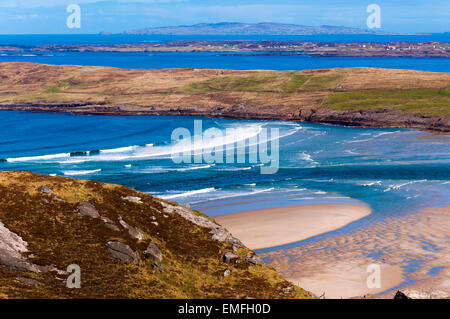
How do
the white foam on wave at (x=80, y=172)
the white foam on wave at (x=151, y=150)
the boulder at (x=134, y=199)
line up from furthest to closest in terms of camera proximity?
the white foam on wave at (x=151, y=150), the white foam on wave at (x=80, y=172), the boulder at (x=134, y=199)

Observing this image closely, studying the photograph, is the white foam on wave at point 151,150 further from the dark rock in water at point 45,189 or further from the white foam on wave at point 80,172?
the dark rock in water at point 45,189

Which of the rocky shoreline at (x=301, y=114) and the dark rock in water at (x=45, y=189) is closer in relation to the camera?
the dark rock in water at (x=45, y=189)

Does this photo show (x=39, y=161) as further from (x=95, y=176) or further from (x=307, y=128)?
(x=307, y=128)

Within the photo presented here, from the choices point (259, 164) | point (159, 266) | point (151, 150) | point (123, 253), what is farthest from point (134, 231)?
point (151, 150)

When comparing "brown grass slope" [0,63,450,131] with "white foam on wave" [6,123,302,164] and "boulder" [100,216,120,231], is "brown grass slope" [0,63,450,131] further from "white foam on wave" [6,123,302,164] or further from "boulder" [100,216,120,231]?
"boulder" [100,216,120,231]

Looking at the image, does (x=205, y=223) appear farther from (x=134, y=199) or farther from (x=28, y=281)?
(x=28, y=281)

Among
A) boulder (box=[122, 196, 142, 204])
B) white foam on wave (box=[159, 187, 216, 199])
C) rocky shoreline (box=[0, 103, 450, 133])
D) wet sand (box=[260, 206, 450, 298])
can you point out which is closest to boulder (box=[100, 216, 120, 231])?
boulder (box=[122, 196, 142, 204])

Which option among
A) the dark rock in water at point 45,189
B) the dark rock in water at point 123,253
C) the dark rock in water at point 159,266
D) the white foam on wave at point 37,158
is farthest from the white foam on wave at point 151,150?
the dark rock in water at point 159,266
